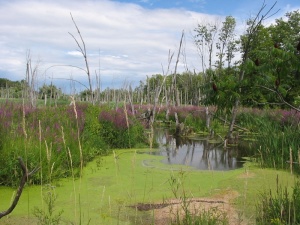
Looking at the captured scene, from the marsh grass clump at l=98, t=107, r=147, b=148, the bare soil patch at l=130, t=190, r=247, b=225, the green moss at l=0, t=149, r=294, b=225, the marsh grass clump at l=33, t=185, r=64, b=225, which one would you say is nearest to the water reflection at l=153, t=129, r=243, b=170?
the green moss at l=0, t=149, r=294, b=225

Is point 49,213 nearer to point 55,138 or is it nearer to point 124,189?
point 124,189

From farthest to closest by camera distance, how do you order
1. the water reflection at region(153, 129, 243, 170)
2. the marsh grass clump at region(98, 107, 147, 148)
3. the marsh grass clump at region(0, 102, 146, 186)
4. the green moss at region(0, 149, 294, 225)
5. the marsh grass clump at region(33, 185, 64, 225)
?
the marsh grass clump at region(98, 107, 147, 148)
the water reflection at region(153, 129, 243, 170)
the marsh grass clump at region(0, 102, 146, 186)
the green moss at region(0, 149, 294, 225)
the marsh grass clump at region(33, 185, 64, 225)

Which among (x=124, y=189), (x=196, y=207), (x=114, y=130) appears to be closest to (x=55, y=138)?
(x=124, y=189)

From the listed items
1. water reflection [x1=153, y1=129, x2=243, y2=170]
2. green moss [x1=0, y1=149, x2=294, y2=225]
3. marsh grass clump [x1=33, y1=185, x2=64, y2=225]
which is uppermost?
marsh grass clump [x1=33, y1=185, x2=64, y2=225]

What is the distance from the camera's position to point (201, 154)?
1051 centimetres

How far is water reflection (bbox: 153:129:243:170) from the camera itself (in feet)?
28.9

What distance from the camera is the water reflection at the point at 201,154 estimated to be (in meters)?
8.81

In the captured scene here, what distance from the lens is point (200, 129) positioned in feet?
54.3

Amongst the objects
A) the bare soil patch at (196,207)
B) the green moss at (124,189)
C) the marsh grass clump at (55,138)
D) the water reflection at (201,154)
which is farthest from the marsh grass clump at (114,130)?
the bare soil patch at (196,207)

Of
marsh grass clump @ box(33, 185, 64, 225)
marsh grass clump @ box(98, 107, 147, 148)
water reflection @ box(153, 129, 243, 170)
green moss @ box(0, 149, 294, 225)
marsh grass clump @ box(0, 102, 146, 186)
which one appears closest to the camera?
marsh grass clump @ box(33, 185, 64, 225)

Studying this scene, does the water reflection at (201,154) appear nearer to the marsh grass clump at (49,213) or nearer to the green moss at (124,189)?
the green moss at (124,189)

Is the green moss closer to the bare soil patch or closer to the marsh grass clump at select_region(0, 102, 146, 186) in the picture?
the bare soil patch

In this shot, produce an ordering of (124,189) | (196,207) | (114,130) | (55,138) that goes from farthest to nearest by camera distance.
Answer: (114,130)
(55,138)
(124,189)
(196,207)

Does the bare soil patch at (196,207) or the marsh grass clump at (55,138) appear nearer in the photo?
the bare soil patch at (196,207)
